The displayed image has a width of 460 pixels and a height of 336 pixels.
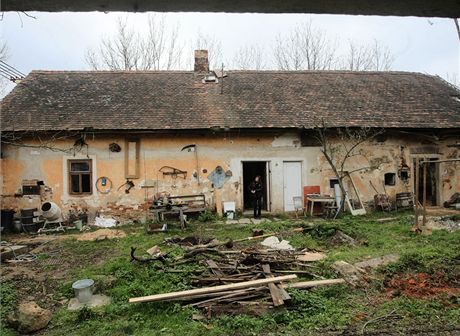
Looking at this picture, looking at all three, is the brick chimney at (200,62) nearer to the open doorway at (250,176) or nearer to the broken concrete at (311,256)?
the open doorway at (250,176)

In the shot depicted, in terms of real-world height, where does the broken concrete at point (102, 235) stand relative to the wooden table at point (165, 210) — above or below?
below

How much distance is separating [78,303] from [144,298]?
4.48 feet

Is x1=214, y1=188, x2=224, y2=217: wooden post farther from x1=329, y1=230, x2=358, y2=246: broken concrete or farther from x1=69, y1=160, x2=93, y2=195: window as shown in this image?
x1=329, y1=230, x2=358, y2=246: broken concrete

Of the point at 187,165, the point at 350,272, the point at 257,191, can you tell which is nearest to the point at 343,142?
the point at 257,191

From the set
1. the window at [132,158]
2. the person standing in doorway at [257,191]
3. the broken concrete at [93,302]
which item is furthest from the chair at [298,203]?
the broken concrete at [93,302]

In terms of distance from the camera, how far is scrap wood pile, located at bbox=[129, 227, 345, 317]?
215 inches

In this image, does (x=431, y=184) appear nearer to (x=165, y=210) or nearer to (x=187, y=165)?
(x=187, y=165)

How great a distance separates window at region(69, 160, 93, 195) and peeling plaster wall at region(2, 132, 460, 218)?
23 centimetres

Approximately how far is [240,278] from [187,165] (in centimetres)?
814

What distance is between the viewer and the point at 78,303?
5.96 metres

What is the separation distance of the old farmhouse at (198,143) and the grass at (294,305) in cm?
523

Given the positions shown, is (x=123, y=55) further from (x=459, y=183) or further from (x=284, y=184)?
(x=459, y=183)

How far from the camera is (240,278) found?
6191 mm

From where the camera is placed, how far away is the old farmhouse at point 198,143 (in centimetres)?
1337
